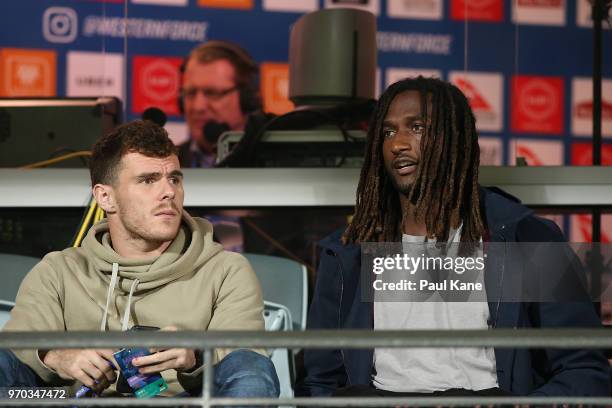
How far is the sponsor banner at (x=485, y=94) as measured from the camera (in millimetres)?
6461

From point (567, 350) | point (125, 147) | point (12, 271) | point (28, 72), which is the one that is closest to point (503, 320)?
point (567, 350)

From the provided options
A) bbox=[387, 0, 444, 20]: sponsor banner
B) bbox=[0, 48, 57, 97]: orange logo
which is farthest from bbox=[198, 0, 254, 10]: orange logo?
bbox=[0, 48, 57, 97]: orange logo

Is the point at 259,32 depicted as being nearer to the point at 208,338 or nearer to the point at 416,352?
the point at 416,352

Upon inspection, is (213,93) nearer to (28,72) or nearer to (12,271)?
(28,72)

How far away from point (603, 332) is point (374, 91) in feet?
7.53

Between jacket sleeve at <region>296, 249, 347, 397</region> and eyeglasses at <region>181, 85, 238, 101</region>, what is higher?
eyeglasses at <region>181, 85, 238, 101</region>

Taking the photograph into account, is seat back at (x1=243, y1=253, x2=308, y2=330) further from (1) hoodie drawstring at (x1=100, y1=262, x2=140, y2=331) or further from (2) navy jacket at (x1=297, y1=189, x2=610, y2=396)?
(1) hoodie drawstring at (x1=100, y1=262, x2=140, y2=331)

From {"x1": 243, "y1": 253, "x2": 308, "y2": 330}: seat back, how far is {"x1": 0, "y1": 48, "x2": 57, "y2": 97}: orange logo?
14.7 feet

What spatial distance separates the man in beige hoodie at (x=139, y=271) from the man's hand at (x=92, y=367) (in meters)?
0.12

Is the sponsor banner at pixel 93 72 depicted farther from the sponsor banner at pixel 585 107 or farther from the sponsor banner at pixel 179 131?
the sponsor banner at pixel 585 107

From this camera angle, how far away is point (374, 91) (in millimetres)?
3184

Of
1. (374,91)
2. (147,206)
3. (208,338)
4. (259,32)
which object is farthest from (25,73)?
(208,338)

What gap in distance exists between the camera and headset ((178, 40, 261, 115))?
6473mm

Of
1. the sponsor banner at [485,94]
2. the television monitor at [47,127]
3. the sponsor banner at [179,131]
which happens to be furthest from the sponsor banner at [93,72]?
the television monitor at [47,127]
